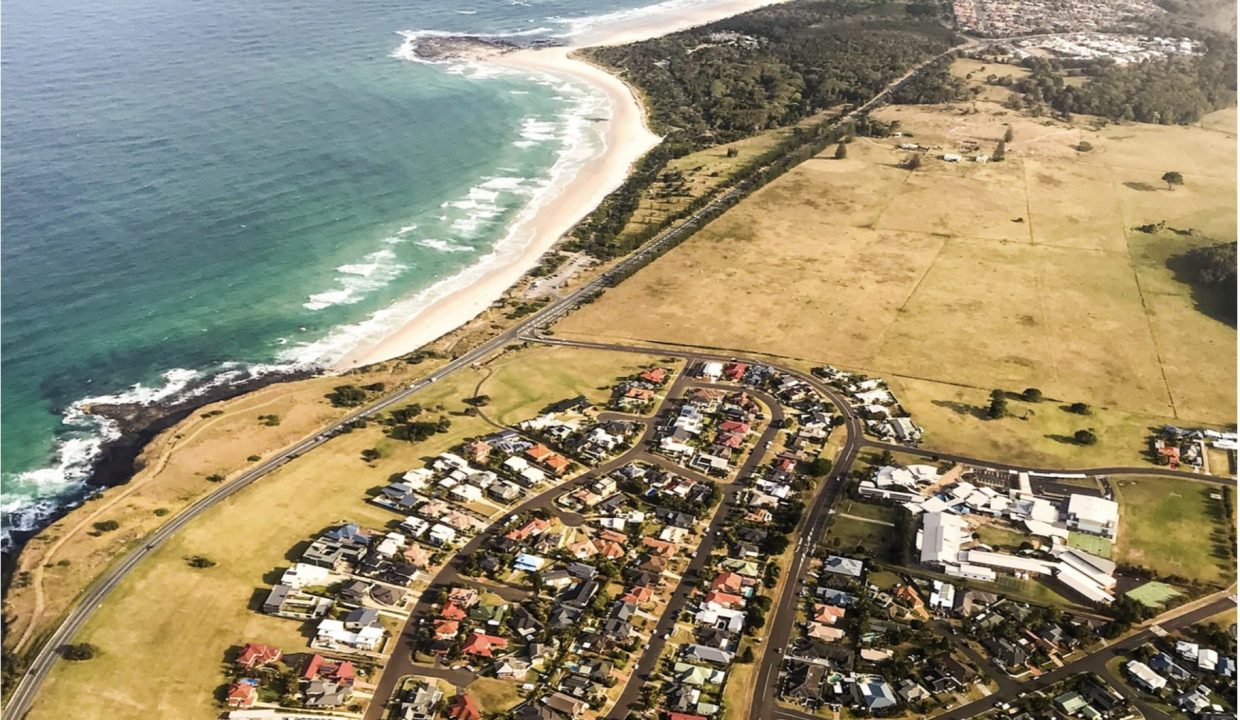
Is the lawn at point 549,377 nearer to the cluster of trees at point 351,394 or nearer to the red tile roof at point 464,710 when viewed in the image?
the cluster of trees at point 351,394

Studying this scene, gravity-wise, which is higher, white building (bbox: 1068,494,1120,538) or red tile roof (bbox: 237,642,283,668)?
red tile roof (bbox: 237,642,283,668)

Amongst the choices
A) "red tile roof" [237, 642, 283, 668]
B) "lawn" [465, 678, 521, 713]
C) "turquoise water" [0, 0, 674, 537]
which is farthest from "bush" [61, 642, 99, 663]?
"lawn" [465, 678, 521, 713]

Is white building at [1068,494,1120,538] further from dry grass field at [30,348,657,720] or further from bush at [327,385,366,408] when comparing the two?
bush at [327,385,366,408]

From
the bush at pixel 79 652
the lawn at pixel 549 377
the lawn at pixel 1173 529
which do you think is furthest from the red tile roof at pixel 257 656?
the lawn at pixel 1173 529

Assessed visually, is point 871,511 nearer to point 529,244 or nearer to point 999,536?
point 999,536

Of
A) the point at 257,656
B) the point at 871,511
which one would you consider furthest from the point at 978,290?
the point at 257,656

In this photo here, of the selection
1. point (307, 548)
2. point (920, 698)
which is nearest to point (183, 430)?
point (307, 548)
